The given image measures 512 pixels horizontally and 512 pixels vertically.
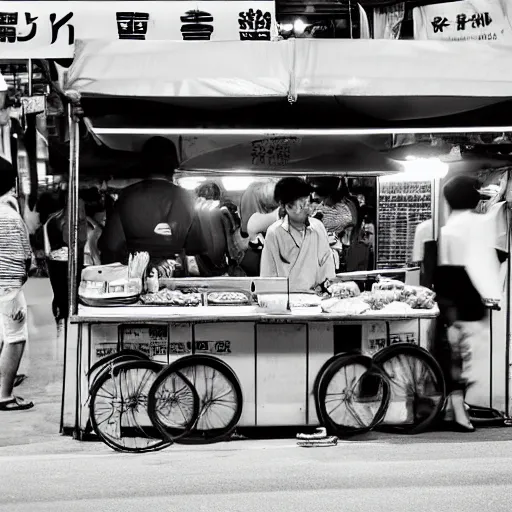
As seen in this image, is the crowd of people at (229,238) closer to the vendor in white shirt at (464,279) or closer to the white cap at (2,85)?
the vendor in white shirt at (464,279)

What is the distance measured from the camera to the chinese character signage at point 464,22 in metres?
7.96

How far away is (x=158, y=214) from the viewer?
8.43m

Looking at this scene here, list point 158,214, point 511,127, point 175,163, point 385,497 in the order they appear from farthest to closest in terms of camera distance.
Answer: point 175,163
point 158,214
point 511,127
point 385,497

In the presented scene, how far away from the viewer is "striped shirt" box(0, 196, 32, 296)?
340 inches

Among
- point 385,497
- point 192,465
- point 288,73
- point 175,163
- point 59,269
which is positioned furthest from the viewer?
point 59,269

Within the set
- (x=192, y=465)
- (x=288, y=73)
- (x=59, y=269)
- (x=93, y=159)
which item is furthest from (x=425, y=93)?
(x=59, y=269)

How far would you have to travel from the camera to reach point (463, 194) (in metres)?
7.68

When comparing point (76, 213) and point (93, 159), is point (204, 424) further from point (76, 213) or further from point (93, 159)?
point (93, 159)

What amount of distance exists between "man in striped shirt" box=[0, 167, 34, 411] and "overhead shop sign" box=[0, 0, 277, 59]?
174 centimetres

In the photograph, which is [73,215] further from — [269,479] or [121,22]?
[269,479]

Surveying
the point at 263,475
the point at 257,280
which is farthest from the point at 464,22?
the point at 263,475

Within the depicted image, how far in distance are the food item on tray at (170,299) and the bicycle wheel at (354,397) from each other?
1.32 meters

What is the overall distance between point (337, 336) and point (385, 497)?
1857 mm

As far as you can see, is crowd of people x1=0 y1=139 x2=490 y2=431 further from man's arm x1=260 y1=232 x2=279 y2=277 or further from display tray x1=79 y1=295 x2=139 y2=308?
display tray x1=79 y1=295 x2=139 y2=308
